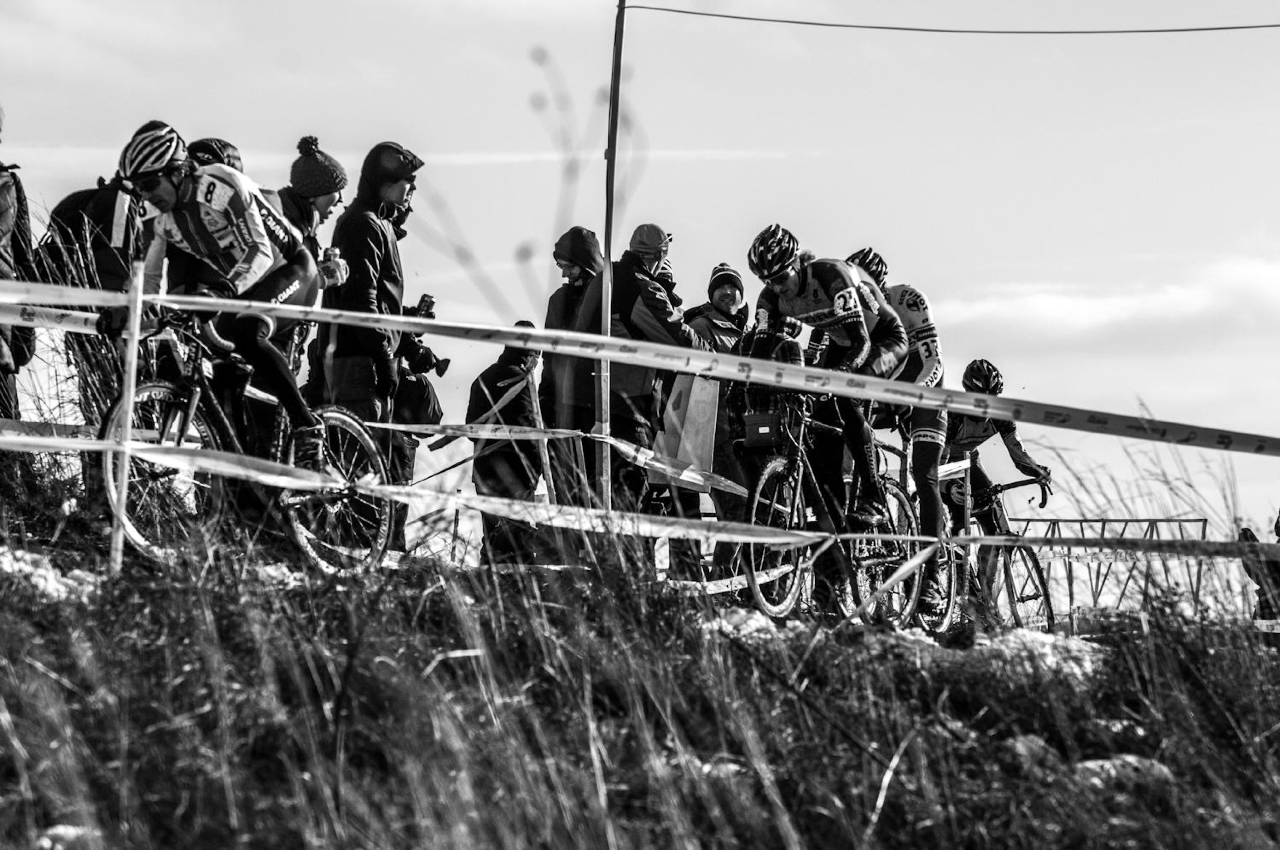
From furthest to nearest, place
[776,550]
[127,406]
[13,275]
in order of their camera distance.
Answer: [776,550] < [13,275] < [127,406]

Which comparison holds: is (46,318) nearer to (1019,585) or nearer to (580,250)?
(580,250)

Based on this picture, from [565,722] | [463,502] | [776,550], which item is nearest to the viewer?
[565,722]

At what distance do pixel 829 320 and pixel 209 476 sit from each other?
3870 mm

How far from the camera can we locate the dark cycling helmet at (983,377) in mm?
13789

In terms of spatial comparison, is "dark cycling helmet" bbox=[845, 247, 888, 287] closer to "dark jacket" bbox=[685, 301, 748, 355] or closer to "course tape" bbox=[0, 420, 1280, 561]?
"dark jacket" bbox=[685, 301, 748, 355]

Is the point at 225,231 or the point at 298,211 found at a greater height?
the point at 298,211

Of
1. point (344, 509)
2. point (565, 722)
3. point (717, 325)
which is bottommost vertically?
point (565, 722)

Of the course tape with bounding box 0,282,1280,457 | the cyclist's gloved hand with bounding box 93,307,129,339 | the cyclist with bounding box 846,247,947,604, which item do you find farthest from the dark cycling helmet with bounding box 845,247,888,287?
the cyclist's gloved hand with bounding box 93,307,129,339

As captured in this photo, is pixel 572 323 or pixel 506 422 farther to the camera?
pixel 572 323

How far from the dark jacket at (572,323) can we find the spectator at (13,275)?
9.48 feet

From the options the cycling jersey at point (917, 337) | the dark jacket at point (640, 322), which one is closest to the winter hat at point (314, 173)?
the dark jacket at point (640, 322)

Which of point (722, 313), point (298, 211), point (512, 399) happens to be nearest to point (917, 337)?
point (722, 313)

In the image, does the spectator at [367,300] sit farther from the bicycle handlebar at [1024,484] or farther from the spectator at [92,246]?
the bicycle handlebar at [1024,484]

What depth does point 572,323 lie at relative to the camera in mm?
10719
